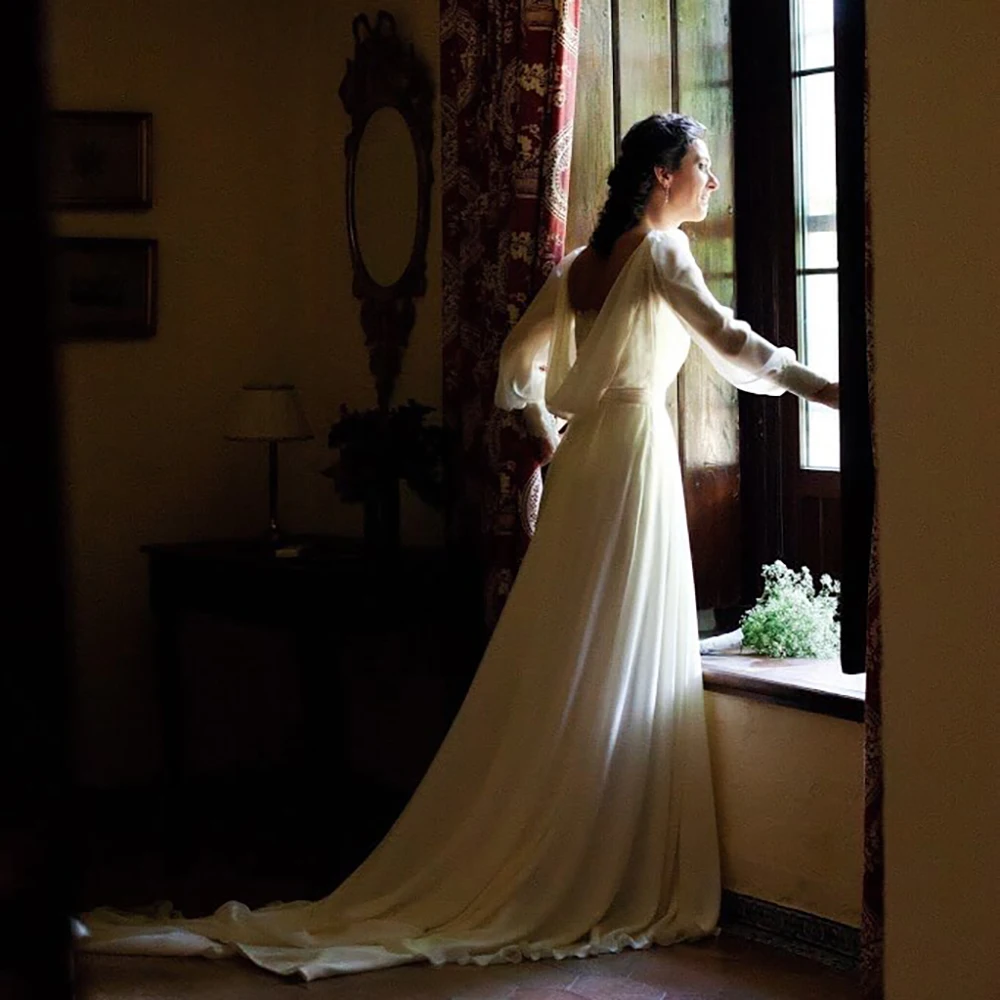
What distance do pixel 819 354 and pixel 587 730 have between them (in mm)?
1100

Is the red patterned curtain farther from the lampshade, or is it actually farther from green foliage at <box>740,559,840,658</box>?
the lampshade

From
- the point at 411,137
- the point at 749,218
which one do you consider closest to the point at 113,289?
the point at 411,137

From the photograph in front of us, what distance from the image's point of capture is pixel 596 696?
12.2 ft

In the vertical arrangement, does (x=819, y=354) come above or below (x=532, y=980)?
above

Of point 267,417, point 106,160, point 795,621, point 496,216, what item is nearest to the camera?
point 795,621

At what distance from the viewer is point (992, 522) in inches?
82.3

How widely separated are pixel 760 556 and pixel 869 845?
140 cm

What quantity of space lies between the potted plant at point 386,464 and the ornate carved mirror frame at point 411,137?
50cm

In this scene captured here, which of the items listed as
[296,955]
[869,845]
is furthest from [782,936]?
[296,955]

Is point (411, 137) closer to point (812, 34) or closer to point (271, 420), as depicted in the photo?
point (271, 420)

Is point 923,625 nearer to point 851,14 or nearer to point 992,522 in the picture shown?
point 992,522

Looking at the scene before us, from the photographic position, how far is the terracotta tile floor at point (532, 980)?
3.24m

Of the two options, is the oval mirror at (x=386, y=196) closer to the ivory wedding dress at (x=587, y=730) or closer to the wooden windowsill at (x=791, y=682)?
the ivory wedding dress at (x=587, y=730)

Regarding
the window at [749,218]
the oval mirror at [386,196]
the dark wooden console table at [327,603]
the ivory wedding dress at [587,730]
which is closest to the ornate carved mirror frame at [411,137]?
the oval mirror at [386,196]
